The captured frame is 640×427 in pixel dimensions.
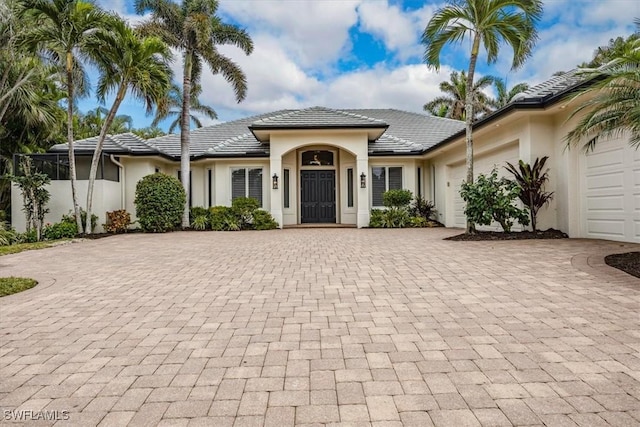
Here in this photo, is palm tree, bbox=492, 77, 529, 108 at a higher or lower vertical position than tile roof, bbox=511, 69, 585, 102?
higher

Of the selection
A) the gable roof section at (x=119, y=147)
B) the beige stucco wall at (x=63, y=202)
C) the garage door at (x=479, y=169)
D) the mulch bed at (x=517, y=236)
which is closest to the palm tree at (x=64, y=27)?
the gable roof section at (x=119, y=147)

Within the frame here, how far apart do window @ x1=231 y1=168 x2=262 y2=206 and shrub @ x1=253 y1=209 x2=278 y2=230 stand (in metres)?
1.30

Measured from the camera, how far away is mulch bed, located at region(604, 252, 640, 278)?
5.61 m

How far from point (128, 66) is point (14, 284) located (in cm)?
891

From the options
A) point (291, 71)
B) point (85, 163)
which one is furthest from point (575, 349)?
point (291, 71)

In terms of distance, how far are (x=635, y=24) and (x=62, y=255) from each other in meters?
11.9

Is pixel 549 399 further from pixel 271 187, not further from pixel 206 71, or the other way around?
pixel 206 71

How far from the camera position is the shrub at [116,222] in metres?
14.3

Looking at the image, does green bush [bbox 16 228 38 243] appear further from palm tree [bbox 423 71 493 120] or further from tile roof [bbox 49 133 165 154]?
palm tree [bbox 423 71 493 120]

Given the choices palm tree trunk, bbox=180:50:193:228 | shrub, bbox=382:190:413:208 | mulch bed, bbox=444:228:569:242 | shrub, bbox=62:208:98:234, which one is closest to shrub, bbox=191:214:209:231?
palm tree trunk, bbox=180:50:193:228

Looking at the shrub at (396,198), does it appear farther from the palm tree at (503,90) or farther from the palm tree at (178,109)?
the palm tree at (503,90)

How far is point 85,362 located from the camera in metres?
2.91

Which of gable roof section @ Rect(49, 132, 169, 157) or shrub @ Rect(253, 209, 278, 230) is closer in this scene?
gable roof section @ Rect(49, 132, 169, 157)

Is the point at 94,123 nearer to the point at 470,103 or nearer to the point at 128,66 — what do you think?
the point at 128,66
